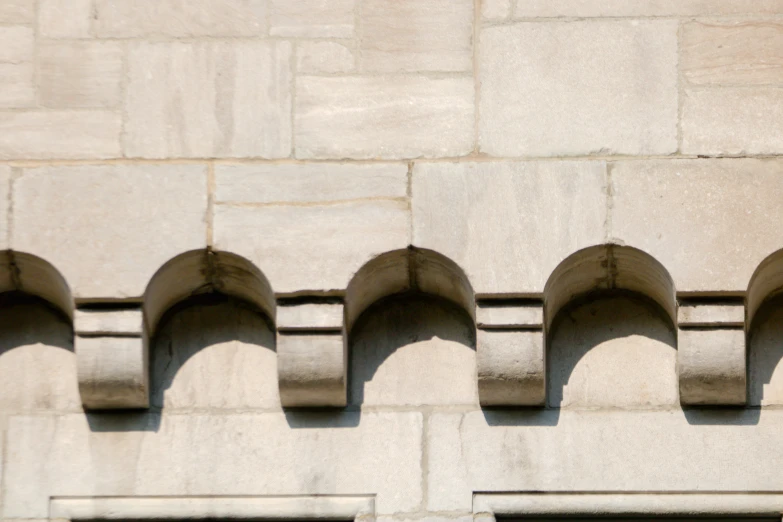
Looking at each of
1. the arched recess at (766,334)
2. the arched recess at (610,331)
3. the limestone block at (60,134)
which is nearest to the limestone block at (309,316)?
the arched recess at (610,331)

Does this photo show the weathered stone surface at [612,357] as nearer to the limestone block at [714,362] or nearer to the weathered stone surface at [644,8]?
the limestone block at [714,362]

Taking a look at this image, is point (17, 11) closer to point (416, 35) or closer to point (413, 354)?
point (416, 35)

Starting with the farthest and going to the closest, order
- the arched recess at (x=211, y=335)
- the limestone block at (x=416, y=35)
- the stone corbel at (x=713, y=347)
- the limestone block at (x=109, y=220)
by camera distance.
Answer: the limestone block at (x=416, y=35) → the arched recess at (x=211, y=335) → the limestone block at (x=109, y=220) → the stone corbel at (x=713, y=347)

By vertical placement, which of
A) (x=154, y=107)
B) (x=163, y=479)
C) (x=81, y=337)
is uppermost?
(x=154, y=107)

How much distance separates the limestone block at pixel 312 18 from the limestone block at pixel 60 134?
0.63m

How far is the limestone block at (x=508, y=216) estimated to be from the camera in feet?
19.0

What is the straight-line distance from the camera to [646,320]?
601 centimetres

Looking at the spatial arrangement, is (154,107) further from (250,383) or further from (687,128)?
(687,128)

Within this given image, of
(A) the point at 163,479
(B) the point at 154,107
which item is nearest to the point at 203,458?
(A) the point at 163,479

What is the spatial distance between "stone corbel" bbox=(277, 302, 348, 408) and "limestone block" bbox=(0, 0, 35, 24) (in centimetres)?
135

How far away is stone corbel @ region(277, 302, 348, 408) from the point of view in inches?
229

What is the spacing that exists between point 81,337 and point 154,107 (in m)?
0.81

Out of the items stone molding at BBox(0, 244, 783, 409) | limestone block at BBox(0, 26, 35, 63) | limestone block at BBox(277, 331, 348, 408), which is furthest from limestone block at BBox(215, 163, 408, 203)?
limestone block at BBox(0, 26, 35, 63)

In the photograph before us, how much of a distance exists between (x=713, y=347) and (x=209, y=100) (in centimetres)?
184
